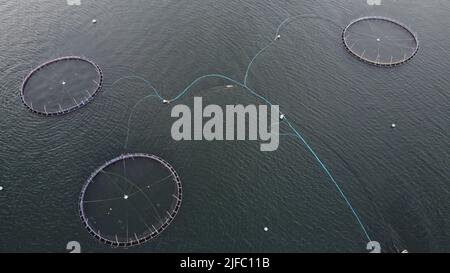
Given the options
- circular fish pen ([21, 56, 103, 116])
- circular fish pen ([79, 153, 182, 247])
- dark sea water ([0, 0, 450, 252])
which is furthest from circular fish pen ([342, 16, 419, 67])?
circular fish pen ([21, 56, 103, 116])

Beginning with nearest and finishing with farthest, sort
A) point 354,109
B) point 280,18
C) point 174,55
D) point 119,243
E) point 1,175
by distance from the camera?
1. point 119,243
2. point 1,175
3. point 354,109
4. point 174,55
5. point 280,18

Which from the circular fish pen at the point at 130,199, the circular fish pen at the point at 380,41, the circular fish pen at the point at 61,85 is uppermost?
the circular fish pen at the point at 380,41

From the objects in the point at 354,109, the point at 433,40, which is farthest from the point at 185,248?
the point at 433,40

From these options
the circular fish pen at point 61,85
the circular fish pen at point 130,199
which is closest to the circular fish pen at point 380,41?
the circular fish pen at point 130,199

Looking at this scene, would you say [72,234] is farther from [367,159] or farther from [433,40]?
[433,40]

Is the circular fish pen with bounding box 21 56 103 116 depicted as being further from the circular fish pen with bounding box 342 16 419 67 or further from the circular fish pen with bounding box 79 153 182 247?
the circular fish pen with bounding box 342 16 419 67

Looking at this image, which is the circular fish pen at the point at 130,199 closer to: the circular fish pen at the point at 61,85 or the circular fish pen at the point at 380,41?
the circular fish pen at the point at 61,85
